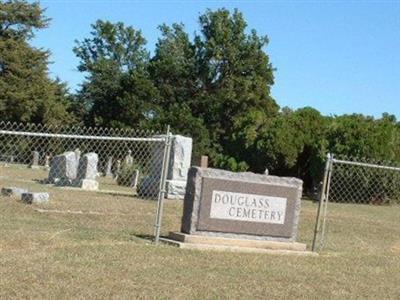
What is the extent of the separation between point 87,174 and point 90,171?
0.96 feet

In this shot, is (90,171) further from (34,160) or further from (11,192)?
(34,160)

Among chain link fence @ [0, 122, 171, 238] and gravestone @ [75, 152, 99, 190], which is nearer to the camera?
chain link fence @ [0, 122, 171, 238]

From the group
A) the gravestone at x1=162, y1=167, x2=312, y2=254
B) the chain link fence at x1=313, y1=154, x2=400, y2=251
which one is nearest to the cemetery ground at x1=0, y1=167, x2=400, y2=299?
the gravestone at x1=162, y1=167, x2=312, y2=254

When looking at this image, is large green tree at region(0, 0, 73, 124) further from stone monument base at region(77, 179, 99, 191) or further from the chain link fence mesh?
stone monument base at region(77, 179, 99, 191)

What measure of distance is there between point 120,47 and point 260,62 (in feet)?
48.9

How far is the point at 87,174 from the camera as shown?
86.3ft

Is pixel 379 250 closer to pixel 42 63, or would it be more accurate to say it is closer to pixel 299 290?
pixel 299 290

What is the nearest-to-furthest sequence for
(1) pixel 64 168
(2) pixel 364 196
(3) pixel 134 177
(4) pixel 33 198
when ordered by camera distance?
(4) pixel 33 198 → (1) pixel 64 168 → (3) pixel 134 177 → (2) pixel 364 196

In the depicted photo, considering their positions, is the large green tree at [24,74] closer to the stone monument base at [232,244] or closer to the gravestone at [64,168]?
the gravestone at [64,168]

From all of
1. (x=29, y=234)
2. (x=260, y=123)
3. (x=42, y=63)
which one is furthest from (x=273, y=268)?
(x=42, y=63)

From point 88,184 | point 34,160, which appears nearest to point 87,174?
point 88,184

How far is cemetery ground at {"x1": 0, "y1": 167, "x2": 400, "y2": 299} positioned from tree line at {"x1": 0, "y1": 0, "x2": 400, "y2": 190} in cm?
3254

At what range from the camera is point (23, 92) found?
2302 inches

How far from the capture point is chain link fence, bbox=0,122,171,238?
15.9 meters
